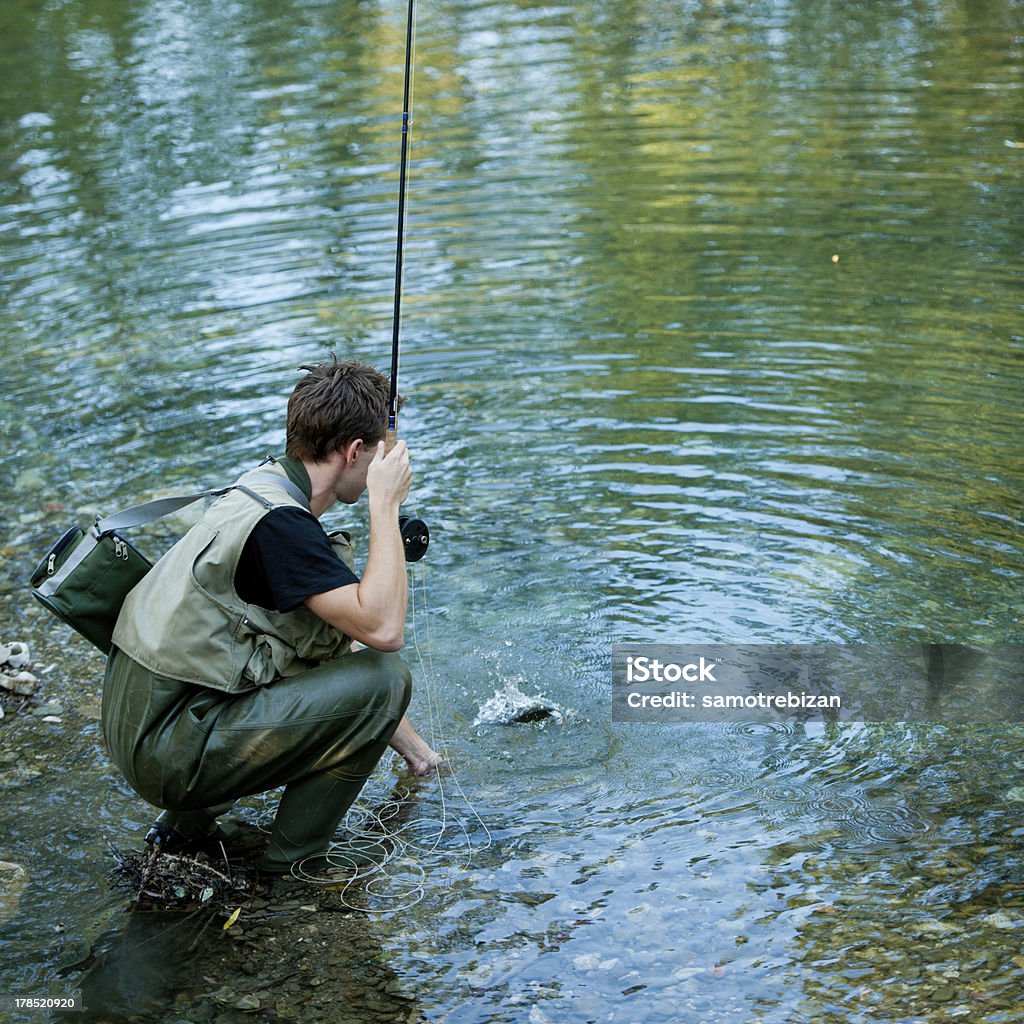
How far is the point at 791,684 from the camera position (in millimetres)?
5336

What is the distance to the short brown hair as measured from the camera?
415 cm

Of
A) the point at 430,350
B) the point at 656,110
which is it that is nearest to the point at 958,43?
the point at 656,110

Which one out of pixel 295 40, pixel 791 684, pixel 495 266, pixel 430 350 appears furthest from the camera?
pixel 295 40

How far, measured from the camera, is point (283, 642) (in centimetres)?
409

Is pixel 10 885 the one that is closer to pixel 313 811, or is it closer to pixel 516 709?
pixel 313 811

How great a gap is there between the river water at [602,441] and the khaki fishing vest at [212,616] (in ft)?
2.83

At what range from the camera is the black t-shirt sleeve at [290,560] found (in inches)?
152

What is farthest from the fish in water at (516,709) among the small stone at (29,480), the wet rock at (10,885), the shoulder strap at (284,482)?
the small stone at (29,480)

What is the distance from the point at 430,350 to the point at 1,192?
21.8 ft

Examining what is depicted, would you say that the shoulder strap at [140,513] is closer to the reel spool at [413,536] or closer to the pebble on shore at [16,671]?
the reel spool at [413,536]

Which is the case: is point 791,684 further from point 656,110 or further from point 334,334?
point 656,110

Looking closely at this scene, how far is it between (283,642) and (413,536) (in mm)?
616

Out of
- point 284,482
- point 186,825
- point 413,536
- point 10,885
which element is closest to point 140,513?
point 284,482

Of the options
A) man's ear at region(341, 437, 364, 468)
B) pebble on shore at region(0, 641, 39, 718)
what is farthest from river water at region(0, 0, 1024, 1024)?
man's ear at region(341, 437, 364, 468)
